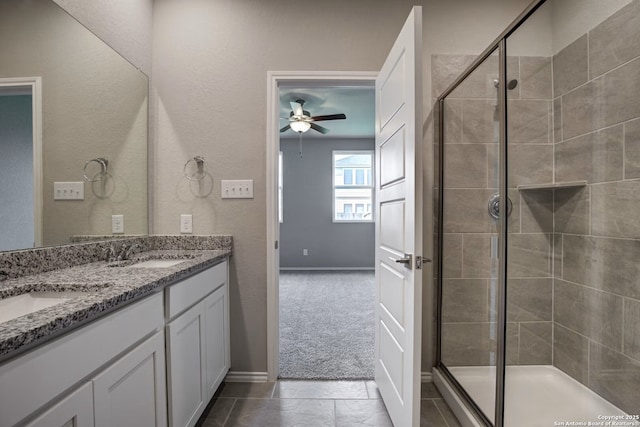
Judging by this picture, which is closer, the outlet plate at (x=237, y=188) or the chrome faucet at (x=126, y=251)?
the chrome faucet at (x=126, y=251)

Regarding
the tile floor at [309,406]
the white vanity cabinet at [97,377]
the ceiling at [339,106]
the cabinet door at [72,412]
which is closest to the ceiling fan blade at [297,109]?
the ceiling at [339,106]

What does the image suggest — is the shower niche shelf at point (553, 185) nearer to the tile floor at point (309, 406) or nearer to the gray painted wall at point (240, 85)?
the gray painted wall at point (240, 85)

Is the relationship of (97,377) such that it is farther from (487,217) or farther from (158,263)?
(487,217)

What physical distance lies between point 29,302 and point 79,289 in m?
0.15

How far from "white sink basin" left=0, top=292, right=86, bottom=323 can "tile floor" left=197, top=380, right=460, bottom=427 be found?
105 cm

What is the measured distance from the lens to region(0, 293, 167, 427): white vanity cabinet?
2.09 ft

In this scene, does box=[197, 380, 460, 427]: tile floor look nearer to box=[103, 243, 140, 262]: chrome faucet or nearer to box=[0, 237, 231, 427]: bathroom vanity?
box=[0, 237, 231, 427]: bathroom vanity

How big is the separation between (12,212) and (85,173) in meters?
0.44

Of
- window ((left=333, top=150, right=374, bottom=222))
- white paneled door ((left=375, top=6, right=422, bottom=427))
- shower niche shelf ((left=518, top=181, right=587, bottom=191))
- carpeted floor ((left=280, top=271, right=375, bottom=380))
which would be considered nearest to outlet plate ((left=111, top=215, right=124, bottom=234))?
carpeted floor ((left=280, top=271, right=375, bottom=380))

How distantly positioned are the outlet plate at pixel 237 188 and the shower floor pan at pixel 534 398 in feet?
5.73

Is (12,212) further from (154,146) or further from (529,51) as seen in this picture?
(529,51)

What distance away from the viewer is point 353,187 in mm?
6043

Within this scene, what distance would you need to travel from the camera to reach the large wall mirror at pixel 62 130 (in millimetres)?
1150

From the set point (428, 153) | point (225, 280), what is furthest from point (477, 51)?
point (225, 280)
